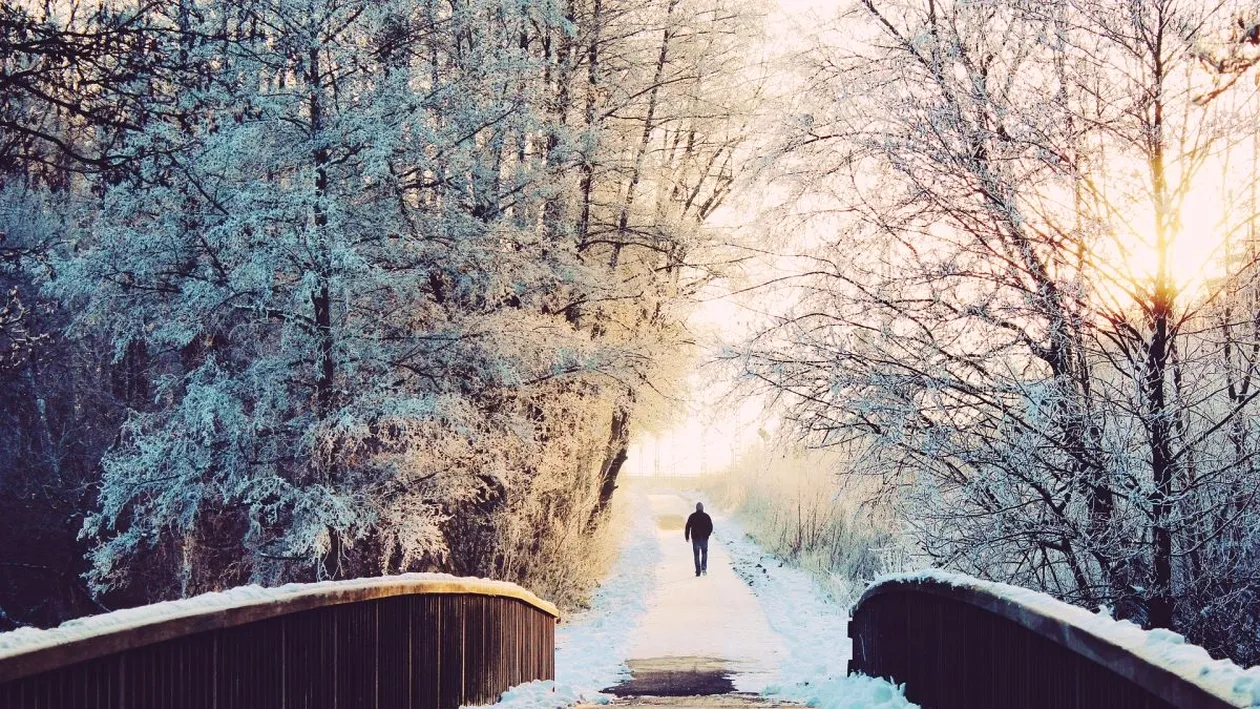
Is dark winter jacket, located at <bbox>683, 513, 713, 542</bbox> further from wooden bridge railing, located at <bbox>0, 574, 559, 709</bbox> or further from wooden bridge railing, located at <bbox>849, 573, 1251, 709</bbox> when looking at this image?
wooden bridge railing, located at <bbox>849, 573, 1251, 709</bbox>

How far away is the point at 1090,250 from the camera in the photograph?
7531 mm

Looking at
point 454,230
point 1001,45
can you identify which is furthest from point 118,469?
point 1001,45

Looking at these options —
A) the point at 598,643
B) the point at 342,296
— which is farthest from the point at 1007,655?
the point at 598,643

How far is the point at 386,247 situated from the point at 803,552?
15.3 meters

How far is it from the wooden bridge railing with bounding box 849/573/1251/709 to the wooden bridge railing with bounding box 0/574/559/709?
3.10m

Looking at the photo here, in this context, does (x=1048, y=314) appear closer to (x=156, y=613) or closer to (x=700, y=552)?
(x=156, y=613)

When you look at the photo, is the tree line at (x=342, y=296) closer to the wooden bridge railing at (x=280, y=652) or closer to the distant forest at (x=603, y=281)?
the distant forest at (x=603, y=281)

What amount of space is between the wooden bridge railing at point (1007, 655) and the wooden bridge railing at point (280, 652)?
3098 millimetres

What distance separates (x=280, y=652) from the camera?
193 inches

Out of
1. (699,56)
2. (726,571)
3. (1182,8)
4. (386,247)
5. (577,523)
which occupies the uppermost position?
(699,56)

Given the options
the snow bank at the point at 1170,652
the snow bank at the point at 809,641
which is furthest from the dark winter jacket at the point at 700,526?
the snow bank at the point at 1170,652

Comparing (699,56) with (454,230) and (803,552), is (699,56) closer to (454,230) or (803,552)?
(454,230)

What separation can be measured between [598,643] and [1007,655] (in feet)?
39.2

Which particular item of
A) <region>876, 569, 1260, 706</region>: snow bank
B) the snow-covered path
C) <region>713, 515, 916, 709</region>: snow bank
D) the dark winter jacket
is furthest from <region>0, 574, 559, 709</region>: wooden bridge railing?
the dark winter jacket
